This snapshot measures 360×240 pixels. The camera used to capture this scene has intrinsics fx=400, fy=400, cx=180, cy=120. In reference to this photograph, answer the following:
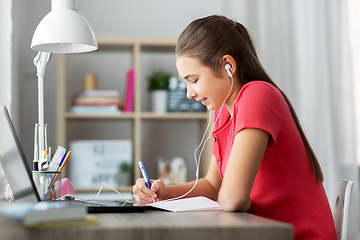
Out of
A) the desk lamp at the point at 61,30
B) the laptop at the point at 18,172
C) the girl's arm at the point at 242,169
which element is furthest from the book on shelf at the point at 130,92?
the girl's arm at the point at 242,169

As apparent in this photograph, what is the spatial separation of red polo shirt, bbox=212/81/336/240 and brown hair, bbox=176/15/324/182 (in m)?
0.17

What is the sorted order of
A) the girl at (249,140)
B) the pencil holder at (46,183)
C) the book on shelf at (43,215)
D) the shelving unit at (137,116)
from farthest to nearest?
1. the shelving unit at (137,116)
2. the pencil holder at (46,183)
3. the girl at (249,140)
4. the book on shelf at (43,215)

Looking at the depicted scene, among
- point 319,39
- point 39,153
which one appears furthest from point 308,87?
point 39,153

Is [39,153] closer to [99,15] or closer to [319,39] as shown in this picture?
[99,15]

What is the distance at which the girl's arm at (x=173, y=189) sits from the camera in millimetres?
1182

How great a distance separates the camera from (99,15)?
282 centimetres

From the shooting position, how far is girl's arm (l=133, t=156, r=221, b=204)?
3.88 feet

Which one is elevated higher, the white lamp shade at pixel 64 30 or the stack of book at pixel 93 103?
the white lamp shade at pixel 64 30

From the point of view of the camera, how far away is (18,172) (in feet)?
2.75

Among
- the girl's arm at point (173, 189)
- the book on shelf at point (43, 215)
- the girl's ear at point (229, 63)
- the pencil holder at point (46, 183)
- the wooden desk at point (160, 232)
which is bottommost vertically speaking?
the girl's arm at point (173, 189)

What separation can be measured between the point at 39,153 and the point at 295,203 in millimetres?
825

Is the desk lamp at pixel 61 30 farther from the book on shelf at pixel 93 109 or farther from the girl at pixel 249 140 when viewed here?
the book on shelf at pixel 93 109

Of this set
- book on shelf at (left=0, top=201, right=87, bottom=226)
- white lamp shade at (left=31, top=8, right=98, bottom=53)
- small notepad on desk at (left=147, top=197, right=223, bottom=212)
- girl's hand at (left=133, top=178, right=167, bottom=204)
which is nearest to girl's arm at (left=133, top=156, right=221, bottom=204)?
girl's hand at (left=133, top=178, right=167, bottom=204)

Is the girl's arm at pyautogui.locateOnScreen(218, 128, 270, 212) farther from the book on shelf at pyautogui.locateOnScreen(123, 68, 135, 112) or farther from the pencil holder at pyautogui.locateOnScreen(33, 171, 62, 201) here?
the book on shelf at pyautogui.locateOnScreen(123, 68, 135, 112)
